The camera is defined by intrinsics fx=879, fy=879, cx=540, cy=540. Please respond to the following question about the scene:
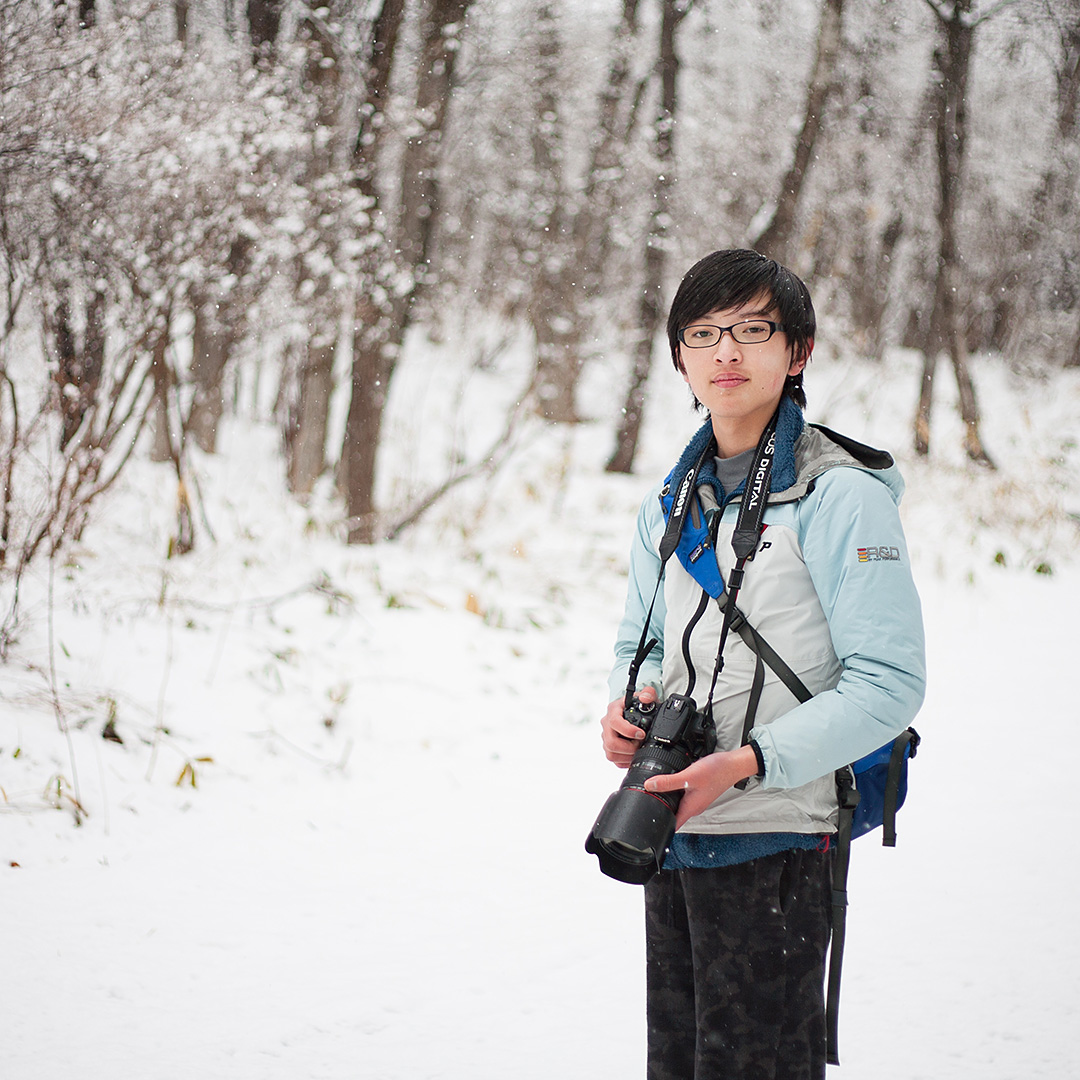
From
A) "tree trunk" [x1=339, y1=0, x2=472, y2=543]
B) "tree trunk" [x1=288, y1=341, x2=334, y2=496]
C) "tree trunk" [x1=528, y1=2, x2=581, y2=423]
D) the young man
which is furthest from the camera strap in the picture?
"tree trunk" [x1=528, y1=2, x2=581, y2=423]

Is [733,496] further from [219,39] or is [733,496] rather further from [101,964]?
[219,39]

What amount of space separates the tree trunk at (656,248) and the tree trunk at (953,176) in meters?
2.71

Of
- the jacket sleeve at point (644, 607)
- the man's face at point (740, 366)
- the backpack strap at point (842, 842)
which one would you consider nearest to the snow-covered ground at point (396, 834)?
the backpack strap at point (842, 842)

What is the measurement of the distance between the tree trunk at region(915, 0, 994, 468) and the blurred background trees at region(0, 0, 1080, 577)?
0.04 meters

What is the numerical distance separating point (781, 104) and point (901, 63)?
1770 millimetres

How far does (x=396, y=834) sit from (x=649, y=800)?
2366 mm

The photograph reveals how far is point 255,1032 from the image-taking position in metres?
2.31

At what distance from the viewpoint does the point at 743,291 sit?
4.69ft

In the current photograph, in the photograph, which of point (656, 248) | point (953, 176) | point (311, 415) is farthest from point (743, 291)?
point (953, 176)

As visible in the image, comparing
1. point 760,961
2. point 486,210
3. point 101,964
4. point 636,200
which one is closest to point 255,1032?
point 101,964

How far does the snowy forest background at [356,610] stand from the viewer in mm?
2525

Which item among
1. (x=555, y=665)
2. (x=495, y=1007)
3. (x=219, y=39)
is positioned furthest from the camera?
(x=219, y=39)

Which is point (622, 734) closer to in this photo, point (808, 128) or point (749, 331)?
point (749, 331)

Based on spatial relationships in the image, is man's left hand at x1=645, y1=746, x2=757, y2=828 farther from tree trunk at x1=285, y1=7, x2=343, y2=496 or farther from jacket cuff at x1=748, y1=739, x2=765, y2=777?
tree trunk at x1=285, y1=7, x2=343, y2=496
